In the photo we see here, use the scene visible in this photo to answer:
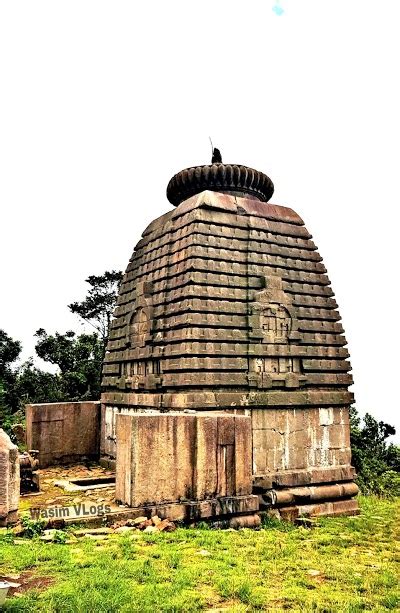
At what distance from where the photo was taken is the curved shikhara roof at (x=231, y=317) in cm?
995

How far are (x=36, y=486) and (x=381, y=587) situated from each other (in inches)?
260

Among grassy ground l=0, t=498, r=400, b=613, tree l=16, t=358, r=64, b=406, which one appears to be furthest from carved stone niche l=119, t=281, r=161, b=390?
tree l=16, t=358, r=64, b=406

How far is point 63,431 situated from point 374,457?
11573 mm

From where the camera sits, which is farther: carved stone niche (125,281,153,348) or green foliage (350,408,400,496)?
green foliage (350,408,400,496)

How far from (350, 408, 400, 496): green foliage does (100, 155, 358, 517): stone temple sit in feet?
19.9

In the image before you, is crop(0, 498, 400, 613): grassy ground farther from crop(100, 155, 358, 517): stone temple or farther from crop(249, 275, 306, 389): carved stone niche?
crop(249, 275, 306, 389): carved stone niche

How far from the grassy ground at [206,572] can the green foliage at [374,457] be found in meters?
9.43

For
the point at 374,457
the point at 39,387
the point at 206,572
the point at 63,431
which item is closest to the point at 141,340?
the point at 63,431

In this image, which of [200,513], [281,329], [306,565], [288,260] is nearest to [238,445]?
[200,513]

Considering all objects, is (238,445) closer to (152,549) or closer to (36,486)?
(152,549)

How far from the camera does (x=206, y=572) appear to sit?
216 inches

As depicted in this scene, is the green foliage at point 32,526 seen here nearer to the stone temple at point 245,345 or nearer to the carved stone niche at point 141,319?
the stone temple at point 245,345

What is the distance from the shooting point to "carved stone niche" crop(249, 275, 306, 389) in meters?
10.4

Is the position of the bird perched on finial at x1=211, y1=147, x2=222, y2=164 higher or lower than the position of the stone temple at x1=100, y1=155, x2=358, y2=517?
higher
